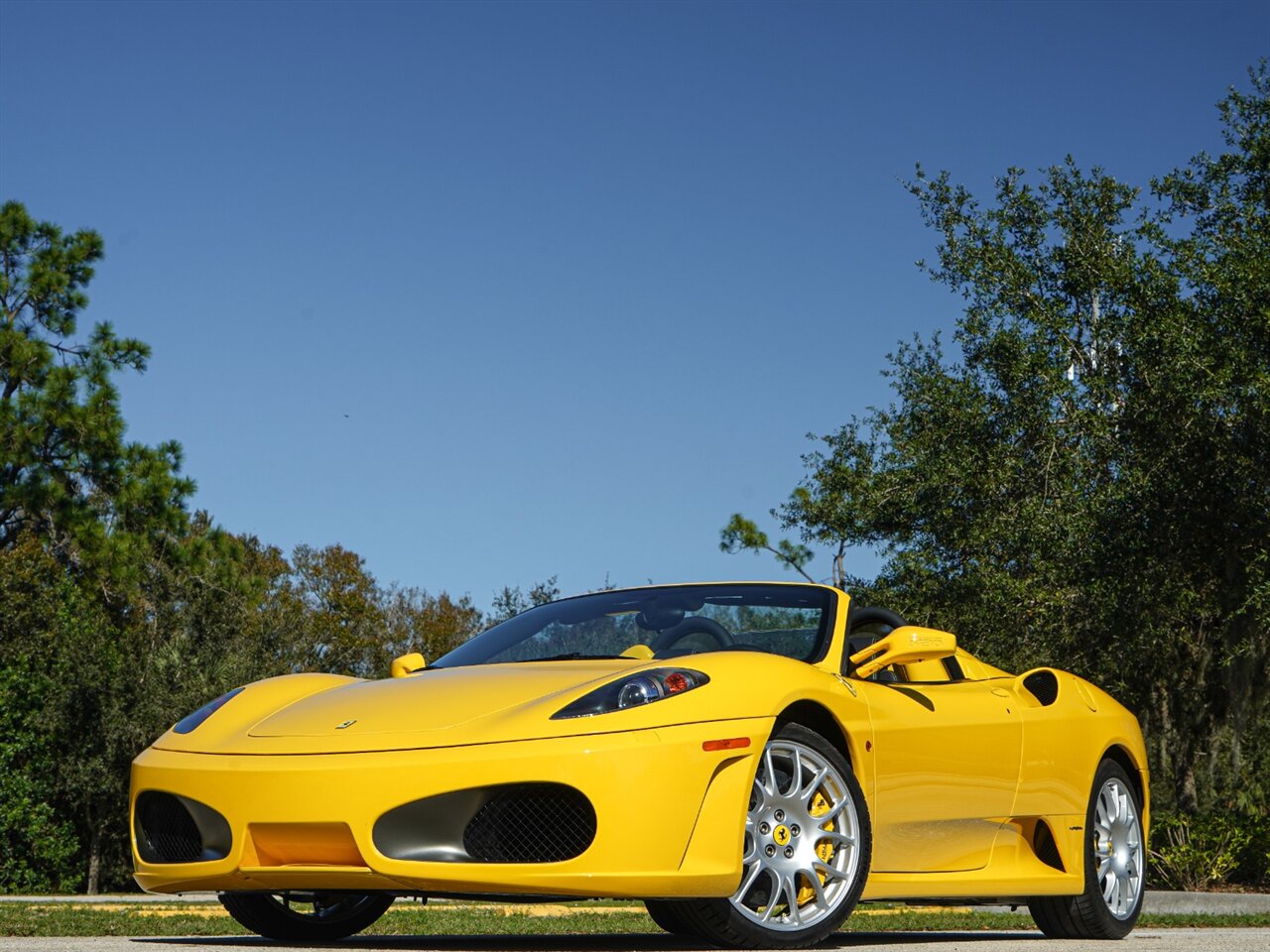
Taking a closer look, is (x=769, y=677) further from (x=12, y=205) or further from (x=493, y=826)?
(x=12, y=205)

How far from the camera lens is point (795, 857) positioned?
5.63m

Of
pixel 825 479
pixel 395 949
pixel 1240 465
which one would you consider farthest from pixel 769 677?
pixel 825 479

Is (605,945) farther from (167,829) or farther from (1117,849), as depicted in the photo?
(1117,849)

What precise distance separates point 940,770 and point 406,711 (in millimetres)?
2248

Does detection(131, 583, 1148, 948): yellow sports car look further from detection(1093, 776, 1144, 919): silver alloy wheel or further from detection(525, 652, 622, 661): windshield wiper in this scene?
detection(1093, 776, 1144, 919): silver alloy wheel

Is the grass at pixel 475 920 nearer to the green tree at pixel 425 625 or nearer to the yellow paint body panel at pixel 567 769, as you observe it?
the yellow paint body panel at pixel 567 769

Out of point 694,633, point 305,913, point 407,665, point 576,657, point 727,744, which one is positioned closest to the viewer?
point 727,744

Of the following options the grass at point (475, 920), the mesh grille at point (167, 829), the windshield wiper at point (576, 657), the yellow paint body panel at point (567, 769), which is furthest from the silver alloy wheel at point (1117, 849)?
the mesh grille at point (167, 829)

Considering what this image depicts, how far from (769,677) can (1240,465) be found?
491 inches

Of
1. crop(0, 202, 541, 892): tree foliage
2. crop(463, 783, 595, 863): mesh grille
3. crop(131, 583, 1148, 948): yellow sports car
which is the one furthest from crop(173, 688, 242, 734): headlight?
crop(0, 202, 541, 892): tree foliage

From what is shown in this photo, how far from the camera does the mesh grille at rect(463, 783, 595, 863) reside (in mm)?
5141

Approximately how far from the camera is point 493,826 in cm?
515

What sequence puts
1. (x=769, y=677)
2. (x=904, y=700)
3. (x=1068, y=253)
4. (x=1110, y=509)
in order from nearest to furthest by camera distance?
(x=769, y=677), (x=904, y=700), (x=1110, y=509), (x=1068, y=253)

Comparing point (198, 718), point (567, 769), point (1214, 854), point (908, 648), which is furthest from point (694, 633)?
point (1214, 854)
